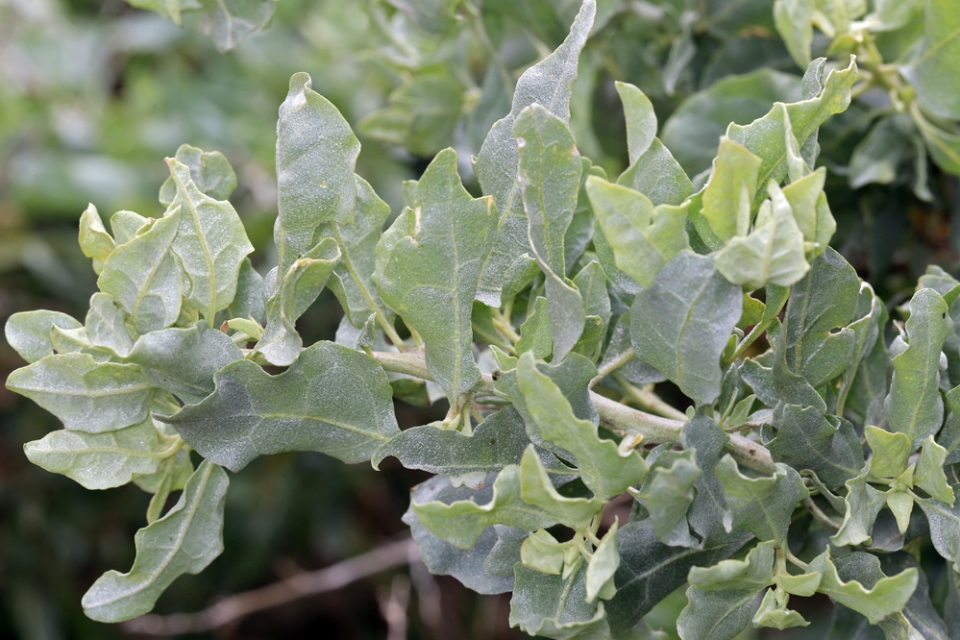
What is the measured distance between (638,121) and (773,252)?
15 cm

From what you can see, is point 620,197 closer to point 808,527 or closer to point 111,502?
point 808,527

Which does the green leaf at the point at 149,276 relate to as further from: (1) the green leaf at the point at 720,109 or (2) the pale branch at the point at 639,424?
(1) the green leaf at the point at 720,109

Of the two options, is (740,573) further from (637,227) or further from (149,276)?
(149,276)

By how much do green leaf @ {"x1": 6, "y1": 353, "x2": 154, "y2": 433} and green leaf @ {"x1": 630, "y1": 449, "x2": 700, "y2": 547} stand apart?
323mm

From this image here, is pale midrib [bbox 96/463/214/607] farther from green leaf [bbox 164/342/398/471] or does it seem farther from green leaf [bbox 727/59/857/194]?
green leaf [bbox 727/59/857/194]

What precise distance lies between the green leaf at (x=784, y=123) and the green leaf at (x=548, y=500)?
0.22 metres

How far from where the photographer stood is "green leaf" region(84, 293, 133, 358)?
0.54 meters

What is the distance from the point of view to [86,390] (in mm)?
547

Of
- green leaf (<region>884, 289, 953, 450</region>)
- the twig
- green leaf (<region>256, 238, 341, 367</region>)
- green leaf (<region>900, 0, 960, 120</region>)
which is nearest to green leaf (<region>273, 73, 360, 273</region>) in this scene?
green leaf (<region>256, 238, 341, 367</region>)

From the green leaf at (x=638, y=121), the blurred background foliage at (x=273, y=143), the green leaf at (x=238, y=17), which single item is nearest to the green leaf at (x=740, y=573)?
the green leaf at (x=638, y=121)

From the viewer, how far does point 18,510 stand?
1.91 m

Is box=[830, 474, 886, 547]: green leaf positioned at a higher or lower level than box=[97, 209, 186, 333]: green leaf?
lower

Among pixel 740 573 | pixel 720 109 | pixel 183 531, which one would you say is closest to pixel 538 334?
pixel 740 573

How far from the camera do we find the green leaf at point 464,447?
1.72ft
